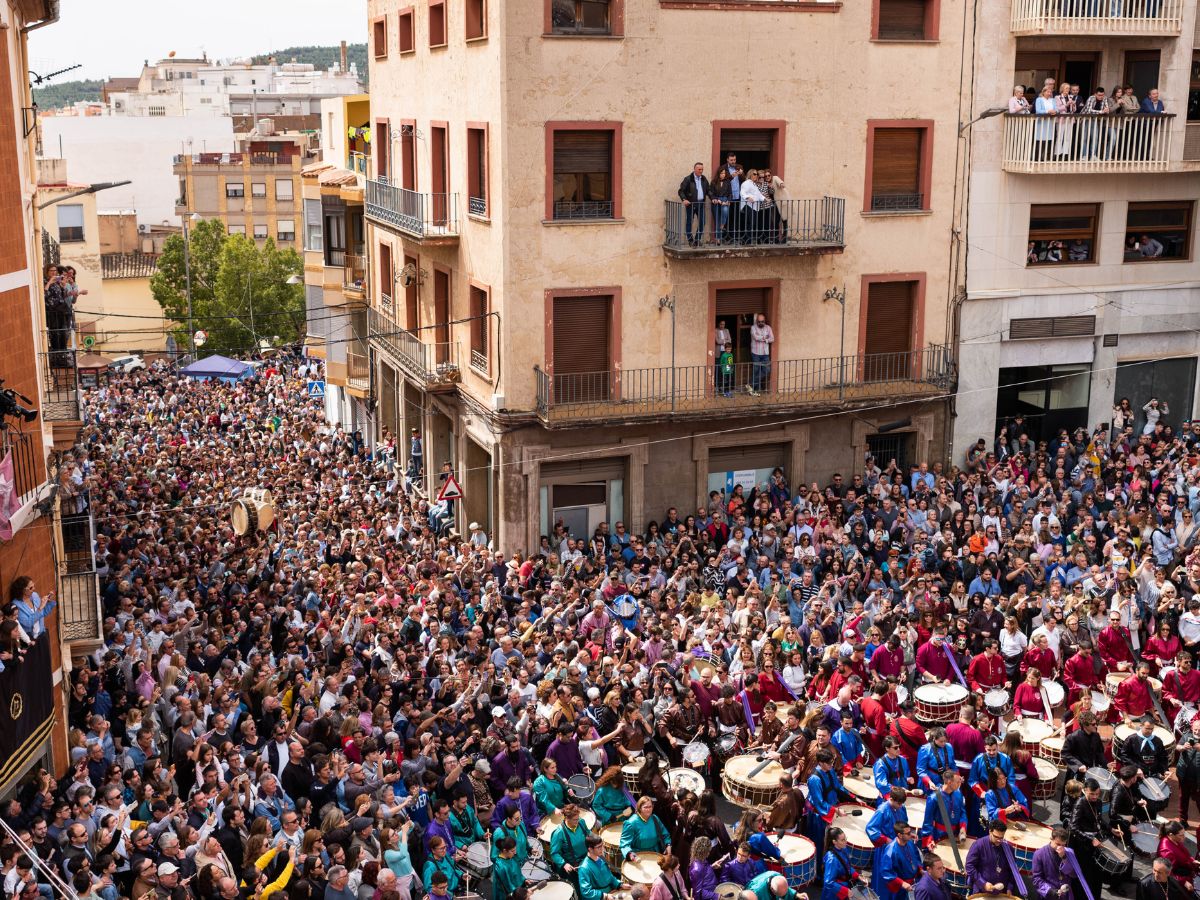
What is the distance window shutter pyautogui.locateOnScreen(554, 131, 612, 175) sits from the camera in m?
25.0

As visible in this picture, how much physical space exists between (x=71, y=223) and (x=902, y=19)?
5071 cm

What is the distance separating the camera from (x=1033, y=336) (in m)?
28.5

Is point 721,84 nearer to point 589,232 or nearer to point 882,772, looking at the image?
point 589,232

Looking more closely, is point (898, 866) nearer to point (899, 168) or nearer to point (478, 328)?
point (478, 328)

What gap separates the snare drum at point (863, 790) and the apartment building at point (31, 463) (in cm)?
935

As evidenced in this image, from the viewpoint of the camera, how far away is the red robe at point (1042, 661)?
18156 millimetres

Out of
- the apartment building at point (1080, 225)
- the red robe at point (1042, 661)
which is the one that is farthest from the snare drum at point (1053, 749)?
the apartment building at point (1080, 225)

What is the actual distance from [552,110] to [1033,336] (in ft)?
38.1

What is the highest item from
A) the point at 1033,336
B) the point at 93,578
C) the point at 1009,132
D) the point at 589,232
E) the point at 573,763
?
the point at 1009,132

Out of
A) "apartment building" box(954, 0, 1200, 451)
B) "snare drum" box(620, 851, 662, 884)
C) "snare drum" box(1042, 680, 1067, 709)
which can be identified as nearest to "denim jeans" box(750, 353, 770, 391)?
"apartment building" box(954, 0, 1200, 451)

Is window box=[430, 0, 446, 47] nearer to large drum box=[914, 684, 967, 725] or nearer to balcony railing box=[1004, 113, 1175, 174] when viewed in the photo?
balcony railing box=[1004, 113, 1175, 174]

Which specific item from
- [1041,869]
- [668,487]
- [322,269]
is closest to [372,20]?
[322,269]

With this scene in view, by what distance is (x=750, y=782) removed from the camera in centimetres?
1538

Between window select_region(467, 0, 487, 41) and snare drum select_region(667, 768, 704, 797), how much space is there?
1551 cm
